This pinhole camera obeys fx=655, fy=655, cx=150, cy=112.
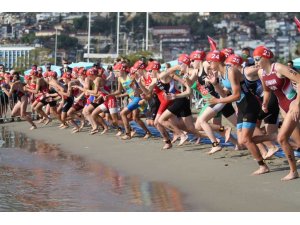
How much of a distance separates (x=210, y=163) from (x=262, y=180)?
5.89 feet

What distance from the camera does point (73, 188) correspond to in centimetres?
837

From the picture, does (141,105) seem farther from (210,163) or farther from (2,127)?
(2,127)

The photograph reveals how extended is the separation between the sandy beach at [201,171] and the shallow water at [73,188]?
31 cm

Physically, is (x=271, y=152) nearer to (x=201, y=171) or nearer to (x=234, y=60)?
(x=201, y=171)

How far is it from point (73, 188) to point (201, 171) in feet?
6.83

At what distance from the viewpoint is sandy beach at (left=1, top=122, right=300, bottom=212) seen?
725 cm

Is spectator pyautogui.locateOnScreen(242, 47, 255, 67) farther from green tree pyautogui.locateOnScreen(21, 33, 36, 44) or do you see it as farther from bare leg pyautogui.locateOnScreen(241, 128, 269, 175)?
green tree pyautogui.locateOnScreen(21, 33, 36, 44)

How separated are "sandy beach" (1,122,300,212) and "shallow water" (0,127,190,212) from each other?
12.1 inches

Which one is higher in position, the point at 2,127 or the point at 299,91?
the point at 299,91

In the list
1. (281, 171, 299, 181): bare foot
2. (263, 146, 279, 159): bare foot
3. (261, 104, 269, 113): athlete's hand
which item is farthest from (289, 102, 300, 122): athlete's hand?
(263, 146, 279, 159): bare foot

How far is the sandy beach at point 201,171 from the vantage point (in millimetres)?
7254

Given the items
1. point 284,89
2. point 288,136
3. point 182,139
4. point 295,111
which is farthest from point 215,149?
point 295,111

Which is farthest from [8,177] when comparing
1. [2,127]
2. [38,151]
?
[2,127]

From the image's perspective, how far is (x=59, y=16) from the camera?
19912cm
